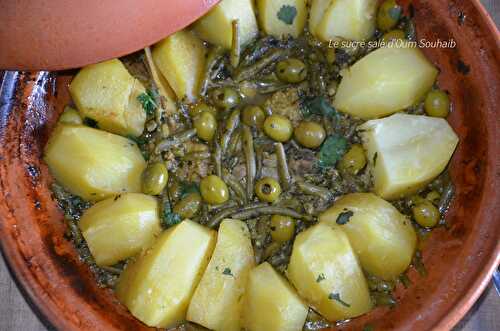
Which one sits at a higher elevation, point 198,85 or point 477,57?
point 477,57

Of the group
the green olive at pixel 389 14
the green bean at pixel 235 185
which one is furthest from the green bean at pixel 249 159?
the green olive at pixel 389 14

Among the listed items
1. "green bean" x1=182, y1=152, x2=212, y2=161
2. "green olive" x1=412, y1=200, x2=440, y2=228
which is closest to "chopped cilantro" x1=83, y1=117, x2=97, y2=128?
"green bean" x1=182, y1=152, x2=212, y2=161

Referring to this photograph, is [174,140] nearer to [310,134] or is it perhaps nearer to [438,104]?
[310,134]

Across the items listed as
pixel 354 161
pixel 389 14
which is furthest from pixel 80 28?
pixel 389 14

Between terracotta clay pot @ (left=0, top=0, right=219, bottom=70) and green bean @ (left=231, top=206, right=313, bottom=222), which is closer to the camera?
terracotta clay pot @ (left=0, top=0, right=219, bottom=70)

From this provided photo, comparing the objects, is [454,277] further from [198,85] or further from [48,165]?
[48,165]

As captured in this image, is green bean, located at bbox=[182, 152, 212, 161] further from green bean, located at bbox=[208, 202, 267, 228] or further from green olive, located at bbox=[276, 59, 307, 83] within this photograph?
green olive, located at bbox=[276, 59, 307, 83]

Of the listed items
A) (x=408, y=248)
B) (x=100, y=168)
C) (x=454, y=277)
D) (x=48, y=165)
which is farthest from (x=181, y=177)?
(x=454, y=277)
